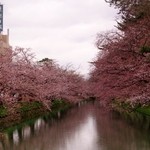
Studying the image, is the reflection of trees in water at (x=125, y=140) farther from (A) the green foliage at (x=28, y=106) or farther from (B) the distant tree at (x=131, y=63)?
(A) the green foliage at (x=28, y=106)

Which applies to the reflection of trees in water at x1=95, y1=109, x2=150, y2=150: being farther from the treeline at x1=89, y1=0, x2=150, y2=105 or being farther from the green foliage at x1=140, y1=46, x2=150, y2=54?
the green foliage at x1=140, y1=46, x2=150, y2=54

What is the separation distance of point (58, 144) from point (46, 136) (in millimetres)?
4614

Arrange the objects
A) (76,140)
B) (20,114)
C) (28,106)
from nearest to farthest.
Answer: (76,140) < (20,114) < (28,106)

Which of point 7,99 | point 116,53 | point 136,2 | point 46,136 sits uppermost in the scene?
point 136,2

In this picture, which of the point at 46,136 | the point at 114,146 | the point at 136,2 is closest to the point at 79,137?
the point at 46,136

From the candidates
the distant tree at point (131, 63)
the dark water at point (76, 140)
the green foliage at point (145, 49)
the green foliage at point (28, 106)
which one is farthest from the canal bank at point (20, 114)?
the green foliage at point (145, 49)

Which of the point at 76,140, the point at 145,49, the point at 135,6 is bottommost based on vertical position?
the point at 76,140

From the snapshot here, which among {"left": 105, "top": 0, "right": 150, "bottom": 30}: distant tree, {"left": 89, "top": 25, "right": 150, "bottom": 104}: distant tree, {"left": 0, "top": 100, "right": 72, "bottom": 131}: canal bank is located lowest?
{"left": 0, "top": 100, "right": 72, "bottom": 131}: canal bank

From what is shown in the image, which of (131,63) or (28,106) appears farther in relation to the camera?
(28,106)

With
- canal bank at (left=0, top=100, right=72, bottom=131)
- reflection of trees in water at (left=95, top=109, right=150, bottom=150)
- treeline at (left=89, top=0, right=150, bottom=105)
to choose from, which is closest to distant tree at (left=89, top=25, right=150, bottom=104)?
treeline at (left=89, top=0, right=150, bottom=105)

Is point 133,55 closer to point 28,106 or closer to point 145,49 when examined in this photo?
point 145,49

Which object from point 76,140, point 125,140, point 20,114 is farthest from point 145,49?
point 20,114

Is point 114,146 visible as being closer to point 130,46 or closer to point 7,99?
point 130,46

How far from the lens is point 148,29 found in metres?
25.8
